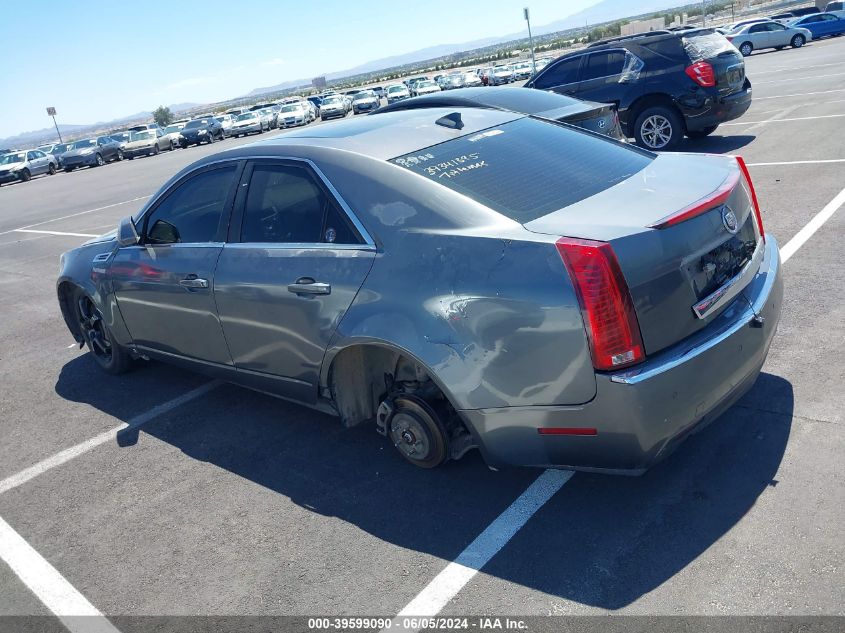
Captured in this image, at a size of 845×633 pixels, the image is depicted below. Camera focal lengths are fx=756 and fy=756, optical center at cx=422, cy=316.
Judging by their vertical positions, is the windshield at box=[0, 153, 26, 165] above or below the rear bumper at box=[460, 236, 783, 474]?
above

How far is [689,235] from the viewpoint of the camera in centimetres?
316

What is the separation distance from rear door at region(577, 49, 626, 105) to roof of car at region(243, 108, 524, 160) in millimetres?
8260

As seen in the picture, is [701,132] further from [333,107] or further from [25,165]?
[333,107]

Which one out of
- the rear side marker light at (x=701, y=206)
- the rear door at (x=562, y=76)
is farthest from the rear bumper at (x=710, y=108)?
the rear side marker light at (x=701, y=206)

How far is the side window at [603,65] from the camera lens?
1211 cm

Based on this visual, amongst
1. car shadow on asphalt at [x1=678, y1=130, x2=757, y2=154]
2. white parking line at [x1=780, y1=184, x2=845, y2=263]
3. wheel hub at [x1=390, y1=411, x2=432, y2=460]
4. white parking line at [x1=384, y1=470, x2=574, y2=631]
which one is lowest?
white parking line at [x1=384, y1=470, x2=574, y2=631]

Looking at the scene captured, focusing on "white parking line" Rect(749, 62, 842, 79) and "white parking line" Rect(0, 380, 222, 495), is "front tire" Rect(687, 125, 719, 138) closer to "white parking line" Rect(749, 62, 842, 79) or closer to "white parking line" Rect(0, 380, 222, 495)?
"white parking line" Rect(0, 380, 222, 495)

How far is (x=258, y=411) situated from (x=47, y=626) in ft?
6.56

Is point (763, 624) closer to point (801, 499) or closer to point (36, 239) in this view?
point (801, 499)

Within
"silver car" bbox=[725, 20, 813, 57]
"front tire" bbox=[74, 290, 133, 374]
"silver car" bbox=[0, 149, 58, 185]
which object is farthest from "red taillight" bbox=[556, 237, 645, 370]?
"silver car" bbox=[0, 149, 58, 185]

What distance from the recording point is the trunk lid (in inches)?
119

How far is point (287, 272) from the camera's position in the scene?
403 cm

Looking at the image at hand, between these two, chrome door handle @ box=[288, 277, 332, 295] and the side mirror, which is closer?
chrome door handle @ box=[288, 277, 332, 295]

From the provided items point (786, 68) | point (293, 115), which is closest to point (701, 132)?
point (786, 68)
